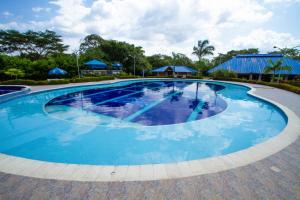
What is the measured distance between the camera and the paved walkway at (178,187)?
2607 millimetres

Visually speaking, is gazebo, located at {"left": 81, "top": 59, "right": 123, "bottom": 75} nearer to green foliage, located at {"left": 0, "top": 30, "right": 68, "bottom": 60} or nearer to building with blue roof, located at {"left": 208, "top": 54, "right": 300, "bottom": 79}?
green foliage, located at {"left": 0, "top": 30, "right": 68, "bottom": 60}

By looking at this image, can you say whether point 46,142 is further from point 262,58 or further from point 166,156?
point 262,58

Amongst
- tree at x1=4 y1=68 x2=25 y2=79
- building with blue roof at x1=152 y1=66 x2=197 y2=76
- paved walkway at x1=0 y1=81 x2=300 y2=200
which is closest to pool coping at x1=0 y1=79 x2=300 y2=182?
paved walkway at x1=0 y1=81 x2=300 y2=200

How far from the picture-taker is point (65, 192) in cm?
269

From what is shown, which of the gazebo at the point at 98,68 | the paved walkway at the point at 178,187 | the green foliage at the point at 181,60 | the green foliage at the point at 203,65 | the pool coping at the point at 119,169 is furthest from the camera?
the green foliage at the point at 181,60

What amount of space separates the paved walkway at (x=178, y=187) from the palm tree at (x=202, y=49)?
4090cm

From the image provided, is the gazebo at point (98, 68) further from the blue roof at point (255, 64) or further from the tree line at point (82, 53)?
the blue roof at point (255, 64)

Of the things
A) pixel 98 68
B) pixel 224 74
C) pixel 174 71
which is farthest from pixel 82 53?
pixel 224 74

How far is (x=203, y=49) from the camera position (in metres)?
40.3

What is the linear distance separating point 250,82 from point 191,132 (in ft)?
78.9

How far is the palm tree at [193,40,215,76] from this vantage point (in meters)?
40.0

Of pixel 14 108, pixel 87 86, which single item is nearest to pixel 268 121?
pixel 14 108

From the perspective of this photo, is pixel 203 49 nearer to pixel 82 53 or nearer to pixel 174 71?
pixel 174 71

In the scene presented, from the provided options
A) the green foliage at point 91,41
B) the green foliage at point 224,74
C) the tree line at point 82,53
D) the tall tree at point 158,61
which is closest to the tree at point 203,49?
the tree line at point 82,53
